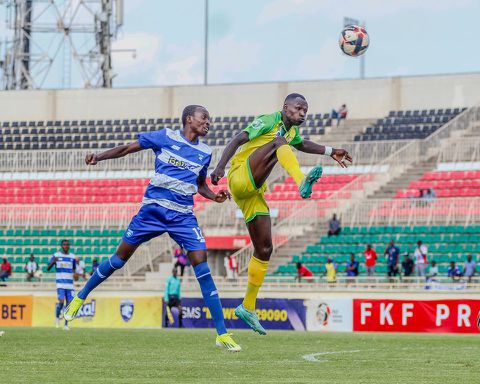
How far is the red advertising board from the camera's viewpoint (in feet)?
84.1

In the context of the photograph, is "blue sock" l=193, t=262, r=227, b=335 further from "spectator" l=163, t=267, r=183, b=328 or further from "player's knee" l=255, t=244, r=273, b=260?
"spectator" l=163, t=267, r=183, b=328

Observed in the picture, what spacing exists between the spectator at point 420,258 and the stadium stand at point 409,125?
1246 centimetres

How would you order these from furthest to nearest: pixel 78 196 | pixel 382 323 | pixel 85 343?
pixel 78 196, pixel 382 323, pixel 85 343

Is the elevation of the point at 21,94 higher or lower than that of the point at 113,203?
higher

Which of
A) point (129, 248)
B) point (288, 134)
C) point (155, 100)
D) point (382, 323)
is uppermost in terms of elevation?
point (155, 100)

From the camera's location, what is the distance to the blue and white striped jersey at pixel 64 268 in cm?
2544

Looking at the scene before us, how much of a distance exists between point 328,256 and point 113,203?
1010 cm

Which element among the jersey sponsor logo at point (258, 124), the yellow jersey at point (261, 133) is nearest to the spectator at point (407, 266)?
the yellow jersey at point (261, 133)

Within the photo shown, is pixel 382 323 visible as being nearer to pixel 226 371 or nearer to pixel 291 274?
pixel 291 274

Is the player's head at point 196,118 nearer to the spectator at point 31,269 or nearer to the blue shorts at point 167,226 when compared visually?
the blue shorts at point 167,226

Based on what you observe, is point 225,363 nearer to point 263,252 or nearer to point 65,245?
point 263,252

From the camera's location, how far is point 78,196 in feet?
146

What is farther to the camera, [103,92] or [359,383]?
[103,92]

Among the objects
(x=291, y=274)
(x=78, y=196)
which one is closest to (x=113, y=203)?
(x=78, y=196)
